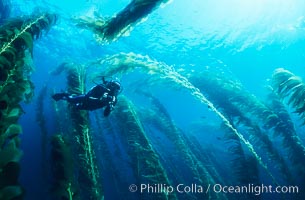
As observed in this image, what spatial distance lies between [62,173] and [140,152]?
143 inches

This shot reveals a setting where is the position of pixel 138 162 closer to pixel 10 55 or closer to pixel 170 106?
pixel 10 55

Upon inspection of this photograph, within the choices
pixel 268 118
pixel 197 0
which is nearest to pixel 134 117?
pixel 268 118

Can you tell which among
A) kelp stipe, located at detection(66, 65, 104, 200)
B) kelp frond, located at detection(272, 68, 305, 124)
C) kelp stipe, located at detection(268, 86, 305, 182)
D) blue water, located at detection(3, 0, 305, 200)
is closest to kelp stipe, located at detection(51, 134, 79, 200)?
kelp stipe, located at detection(66, 65, 104, 200)

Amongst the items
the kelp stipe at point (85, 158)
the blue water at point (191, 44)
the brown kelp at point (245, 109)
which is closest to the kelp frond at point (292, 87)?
the brown kelp at point (245, 109)

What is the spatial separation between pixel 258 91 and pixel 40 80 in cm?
3582

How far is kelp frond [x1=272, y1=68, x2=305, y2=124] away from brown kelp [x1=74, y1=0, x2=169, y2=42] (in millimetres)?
3457

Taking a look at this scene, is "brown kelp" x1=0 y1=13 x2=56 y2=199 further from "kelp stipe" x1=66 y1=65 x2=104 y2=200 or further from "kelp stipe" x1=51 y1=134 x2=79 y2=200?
"kelp stipe" x1=66 y1=65 x2=104 y2=200

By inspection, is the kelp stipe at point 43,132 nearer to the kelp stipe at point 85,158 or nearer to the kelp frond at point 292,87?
the kelp stipe at point 85,158

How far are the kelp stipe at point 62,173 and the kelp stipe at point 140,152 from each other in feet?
9.36

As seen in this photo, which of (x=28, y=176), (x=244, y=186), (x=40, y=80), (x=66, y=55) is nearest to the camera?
(x=244, y=186)

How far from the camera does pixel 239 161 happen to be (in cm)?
604

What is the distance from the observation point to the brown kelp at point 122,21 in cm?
296

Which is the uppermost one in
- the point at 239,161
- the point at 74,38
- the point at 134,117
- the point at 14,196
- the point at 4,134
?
the point at 74,38

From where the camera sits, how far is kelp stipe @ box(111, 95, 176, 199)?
5.40 meters
